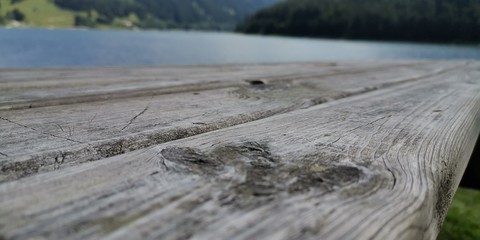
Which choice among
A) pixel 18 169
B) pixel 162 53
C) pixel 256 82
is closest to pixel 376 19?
pixel 162 53

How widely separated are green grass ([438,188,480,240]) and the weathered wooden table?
3.41 m

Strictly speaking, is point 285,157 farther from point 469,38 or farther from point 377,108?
point 469,38

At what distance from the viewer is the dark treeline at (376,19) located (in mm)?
102312

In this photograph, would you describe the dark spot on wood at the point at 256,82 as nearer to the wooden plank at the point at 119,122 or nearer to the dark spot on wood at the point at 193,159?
the wooden plank at the point at 119,122

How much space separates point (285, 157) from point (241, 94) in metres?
1.10

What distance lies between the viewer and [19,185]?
2.20 feet

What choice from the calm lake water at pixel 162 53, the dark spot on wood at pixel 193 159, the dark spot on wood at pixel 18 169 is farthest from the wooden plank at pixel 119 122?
the calm lake water at pixel 162 53

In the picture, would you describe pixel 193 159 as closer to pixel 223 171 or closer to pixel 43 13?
pixel 223 171

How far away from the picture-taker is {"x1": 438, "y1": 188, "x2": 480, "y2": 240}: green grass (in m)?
4.44

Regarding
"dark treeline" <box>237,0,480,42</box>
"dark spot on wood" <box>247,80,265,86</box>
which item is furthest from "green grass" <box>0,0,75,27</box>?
"dark spot on wood" <box>247,80,265,86</box>

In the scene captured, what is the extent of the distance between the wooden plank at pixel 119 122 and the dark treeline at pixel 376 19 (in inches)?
4358

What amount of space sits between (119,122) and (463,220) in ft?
15.9

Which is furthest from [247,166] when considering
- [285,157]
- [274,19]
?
[274,19]

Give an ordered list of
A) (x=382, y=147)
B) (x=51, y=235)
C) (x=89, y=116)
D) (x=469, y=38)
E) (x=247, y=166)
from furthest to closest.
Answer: (x=469, y=38), (x=89, y=116), (x=382, y=147), (x=247, y=166), (x=51, y=235)
